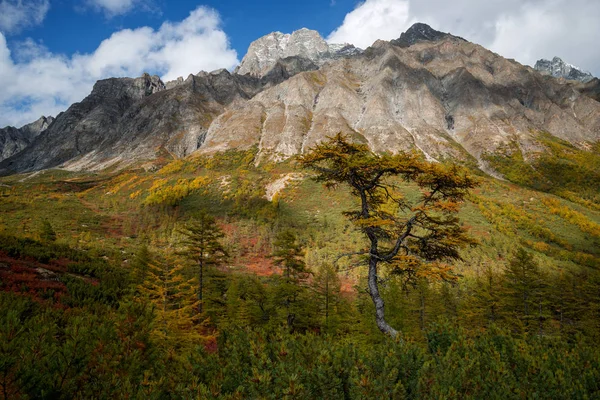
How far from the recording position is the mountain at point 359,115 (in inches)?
4712

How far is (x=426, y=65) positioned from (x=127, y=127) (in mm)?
178850

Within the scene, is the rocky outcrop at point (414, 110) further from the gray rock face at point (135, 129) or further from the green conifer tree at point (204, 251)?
the green conifer tree at point (204, 251)

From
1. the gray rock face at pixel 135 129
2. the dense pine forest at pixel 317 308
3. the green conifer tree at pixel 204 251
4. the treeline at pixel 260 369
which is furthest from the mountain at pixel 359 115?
the treeline at pixel 260 369

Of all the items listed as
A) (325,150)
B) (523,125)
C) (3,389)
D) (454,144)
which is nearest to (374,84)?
(454,144)

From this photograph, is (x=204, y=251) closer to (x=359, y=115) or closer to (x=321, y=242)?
(x=321, y=242)

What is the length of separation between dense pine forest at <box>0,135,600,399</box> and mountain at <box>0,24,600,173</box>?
68.5m

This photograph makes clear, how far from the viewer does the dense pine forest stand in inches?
148

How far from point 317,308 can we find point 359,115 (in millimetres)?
123309

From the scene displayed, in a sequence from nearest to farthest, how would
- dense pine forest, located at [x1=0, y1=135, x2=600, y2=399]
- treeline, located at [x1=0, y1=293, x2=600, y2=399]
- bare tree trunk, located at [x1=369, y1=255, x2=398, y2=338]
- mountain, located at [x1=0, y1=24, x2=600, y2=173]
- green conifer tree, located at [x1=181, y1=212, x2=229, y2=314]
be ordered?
treeline, located at [x1=0, y1=293, x2=600, y2=399]
dense pine forest, located at [x1=0, y1=135, x2=600, y2=399]
bare tree trunk, located at [x1=369, y1=255, x2=398, y2=338]
green conifer tree, located at [x1=181, y1=212, x2=229, y2=314]
mountain, located at [x1=0, y1=24, x2=600, y2=173]

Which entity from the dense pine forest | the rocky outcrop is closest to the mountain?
the rocky outcrop

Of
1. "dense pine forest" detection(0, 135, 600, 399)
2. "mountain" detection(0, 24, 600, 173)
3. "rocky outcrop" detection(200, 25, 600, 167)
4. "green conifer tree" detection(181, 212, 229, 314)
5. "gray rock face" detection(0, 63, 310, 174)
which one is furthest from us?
"gray rock face" detection(0, 63, 310, 174)

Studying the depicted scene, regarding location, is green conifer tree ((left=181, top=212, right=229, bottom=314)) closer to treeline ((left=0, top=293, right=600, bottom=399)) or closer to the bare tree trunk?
the bare tree trunk

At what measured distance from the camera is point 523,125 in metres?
132

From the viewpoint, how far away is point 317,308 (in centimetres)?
1945
